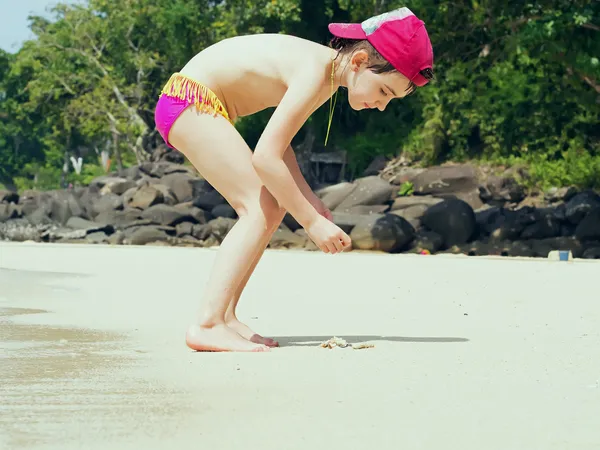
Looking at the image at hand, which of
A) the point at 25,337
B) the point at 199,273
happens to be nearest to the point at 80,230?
the point at 199,273

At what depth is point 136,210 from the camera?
1207 inches

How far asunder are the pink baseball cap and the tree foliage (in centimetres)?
1094

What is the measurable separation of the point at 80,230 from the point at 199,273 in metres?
17.2

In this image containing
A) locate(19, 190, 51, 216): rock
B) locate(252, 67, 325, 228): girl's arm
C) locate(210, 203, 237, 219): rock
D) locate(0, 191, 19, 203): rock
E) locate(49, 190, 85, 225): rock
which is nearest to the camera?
locate(252, 67, 325, 228): girl's arm

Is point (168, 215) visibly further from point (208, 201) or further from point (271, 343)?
point (271, 343)

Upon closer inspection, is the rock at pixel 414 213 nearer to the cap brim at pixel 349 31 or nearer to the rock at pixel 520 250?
the rock at pixel 520 250

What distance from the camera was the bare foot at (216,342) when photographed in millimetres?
4914

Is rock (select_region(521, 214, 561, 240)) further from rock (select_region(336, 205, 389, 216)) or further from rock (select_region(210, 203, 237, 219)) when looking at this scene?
rock (select_region(210, 203, 237, 219))

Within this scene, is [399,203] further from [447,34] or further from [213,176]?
[213,176]

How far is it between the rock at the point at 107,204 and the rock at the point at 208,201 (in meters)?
2.86

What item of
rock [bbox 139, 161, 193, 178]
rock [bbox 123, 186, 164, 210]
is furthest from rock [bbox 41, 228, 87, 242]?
rock [bbox 139, 161, 193, 178]

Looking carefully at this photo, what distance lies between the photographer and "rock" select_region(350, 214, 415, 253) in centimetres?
2166

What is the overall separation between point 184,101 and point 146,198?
2644 cm

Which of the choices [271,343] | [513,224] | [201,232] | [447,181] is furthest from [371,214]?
[271,343]
